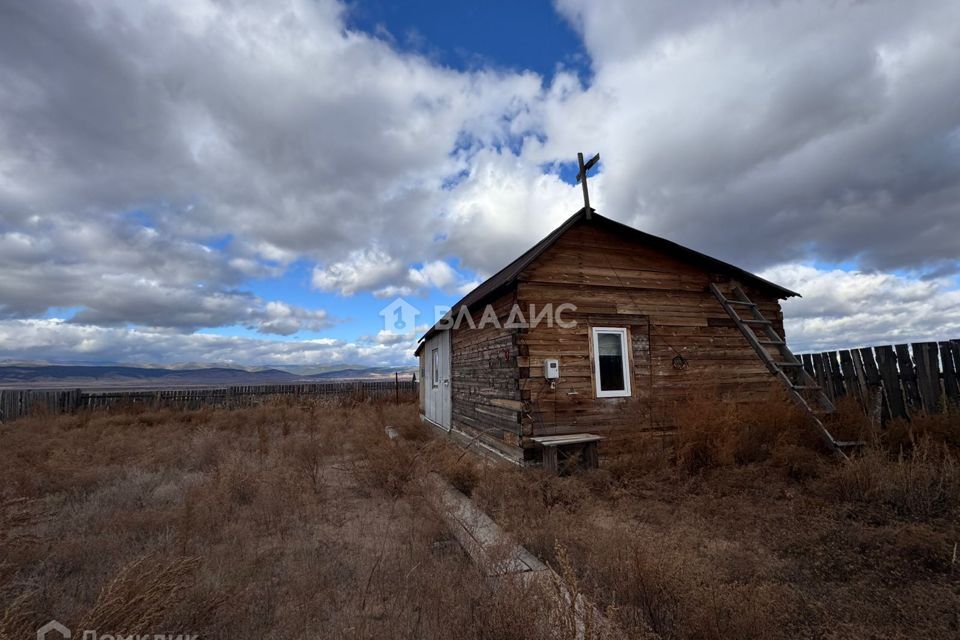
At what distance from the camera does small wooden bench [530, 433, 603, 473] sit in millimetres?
7420

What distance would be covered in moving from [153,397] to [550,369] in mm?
20474

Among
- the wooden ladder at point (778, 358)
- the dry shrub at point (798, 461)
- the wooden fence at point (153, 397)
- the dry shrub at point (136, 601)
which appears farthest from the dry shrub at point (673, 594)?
the wooden fence at point (153, 397)

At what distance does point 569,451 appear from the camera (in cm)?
805

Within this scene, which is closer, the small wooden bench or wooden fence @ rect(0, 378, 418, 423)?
the small wooden bench

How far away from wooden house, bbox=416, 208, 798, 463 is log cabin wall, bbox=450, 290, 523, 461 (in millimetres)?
41

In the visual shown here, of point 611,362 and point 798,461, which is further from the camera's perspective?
point 611,362

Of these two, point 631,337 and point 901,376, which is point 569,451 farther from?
point 901,376

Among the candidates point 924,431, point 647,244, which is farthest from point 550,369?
point 924,431

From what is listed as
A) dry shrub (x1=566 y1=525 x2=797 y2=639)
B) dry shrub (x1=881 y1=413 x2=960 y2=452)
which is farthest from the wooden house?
dry shrub (x1=566 y1=525 x2=797 y2=639)

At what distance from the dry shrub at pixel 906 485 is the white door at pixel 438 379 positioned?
9.82 meters

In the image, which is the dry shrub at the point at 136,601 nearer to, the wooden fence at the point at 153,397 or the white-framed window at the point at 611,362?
the white-framed window at the point at 611,362

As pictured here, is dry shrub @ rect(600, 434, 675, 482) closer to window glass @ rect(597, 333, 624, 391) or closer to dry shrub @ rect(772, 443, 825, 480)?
window glass @ rect(597, 333, 624, 391)

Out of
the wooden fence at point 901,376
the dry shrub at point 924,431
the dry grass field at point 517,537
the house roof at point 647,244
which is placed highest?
the house roof at point 647,244

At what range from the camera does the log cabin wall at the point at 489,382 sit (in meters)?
8.44
